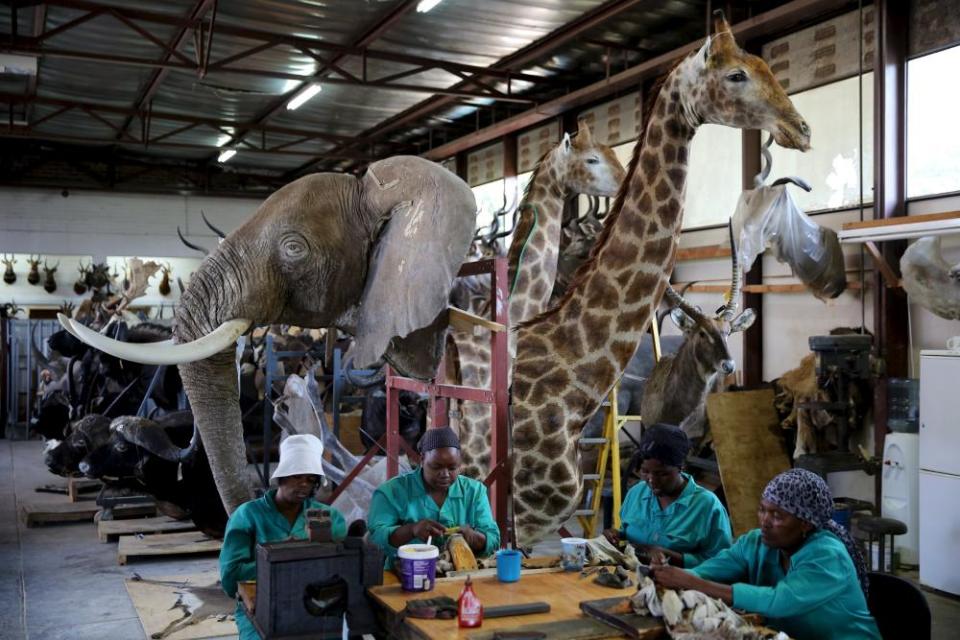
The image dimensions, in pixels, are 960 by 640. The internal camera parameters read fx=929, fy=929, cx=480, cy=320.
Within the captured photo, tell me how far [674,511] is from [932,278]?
3.95 m

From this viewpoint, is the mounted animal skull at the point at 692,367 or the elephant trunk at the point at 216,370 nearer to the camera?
the elephant trunk at the point at 216,370

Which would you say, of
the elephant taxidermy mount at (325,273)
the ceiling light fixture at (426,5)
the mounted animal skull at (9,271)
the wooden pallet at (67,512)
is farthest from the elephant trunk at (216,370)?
the mounted animal skull at (9,271)

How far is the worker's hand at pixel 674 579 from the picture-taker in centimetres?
298

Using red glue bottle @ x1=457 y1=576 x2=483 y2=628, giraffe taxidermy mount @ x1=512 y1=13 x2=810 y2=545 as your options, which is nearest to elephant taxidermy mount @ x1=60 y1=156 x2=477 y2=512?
red glue bottle @ x1=457 y1=576 x2=483 y2=628

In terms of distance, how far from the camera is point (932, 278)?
693 centimetres

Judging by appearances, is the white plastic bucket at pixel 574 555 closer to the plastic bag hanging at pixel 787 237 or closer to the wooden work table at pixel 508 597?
the wooden work table at pixel 508 597

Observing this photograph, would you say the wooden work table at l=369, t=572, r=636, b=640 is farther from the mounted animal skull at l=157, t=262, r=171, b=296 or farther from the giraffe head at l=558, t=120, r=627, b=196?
the mounted animal skull at l=157, t=262, r=171, b=296

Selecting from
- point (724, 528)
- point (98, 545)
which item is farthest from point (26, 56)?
point (724, 528)

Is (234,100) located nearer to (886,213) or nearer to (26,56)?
(26,56)

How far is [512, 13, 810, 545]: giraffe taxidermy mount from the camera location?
433 centimetres

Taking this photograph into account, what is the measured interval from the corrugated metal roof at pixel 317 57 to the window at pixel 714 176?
1335 mm

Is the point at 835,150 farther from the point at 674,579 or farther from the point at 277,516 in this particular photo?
the point at 277,516

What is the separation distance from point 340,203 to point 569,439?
5.44 ft

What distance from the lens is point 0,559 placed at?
7.67 m
